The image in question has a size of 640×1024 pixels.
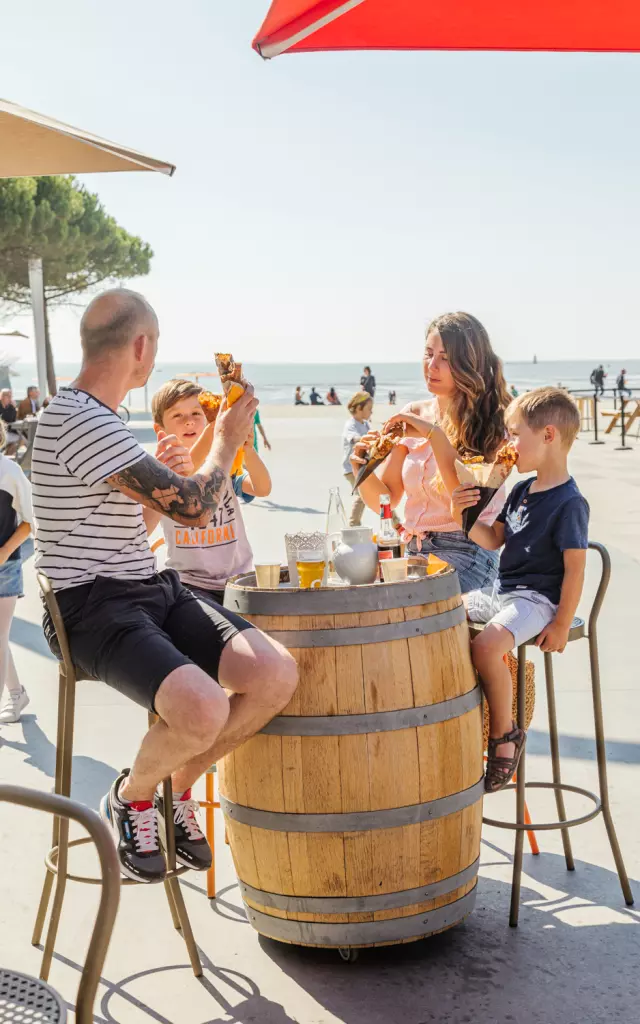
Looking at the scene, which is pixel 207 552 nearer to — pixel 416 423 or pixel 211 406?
pixel 211 406

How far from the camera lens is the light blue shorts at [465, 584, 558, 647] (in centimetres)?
312

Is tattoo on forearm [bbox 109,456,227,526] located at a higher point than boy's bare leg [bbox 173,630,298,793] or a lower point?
higher

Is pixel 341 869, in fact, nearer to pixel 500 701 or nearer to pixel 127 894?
pixel 500 701

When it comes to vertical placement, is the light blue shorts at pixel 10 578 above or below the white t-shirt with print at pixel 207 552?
below

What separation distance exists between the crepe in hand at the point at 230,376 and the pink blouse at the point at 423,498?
1.02m

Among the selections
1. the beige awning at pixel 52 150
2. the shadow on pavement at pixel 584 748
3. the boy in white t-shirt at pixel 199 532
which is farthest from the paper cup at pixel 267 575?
the beige awning at pixel 52 150

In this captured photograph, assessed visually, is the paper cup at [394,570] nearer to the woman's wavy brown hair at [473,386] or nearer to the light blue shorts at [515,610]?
the light blue shorts at [515,610]

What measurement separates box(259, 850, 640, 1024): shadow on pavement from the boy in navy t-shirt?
0.44 meters

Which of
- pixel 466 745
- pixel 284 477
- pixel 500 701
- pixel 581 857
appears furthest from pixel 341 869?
pixel 284 477

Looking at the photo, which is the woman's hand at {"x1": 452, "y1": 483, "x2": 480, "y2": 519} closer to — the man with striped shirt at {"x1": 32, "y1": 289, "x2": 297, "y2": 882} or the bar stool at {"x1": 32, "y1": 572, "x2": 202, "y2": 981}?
the man with striped shirt at {"x1": 32, "y1": 289, "x2": 297, "y2": 882}

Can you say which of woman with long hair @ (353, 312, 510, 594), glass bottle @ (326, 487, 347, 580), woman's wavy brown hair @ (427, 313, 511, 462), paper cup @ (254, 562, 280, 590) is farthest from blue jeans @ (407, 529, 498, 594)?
paper cup @ (254, 562, 280, 590)

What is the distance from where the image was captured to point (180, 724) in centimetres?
258

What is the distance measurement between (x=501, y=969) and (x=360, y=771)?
74cm

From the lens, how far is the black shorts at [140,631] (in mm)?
2604
